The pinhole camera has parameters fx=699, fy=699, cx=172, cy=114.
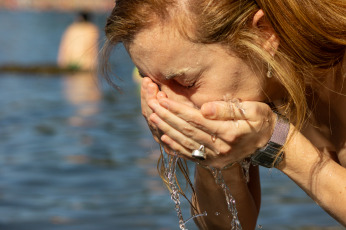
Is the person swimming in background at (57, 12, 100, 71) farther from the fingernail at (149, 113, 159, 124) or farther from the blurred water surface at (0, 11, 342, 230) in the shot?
the fingernail at (149, 113, 159, 124)

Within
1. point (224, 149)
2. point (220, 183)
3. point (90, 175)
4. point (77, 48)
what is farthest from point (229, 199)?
point (77, 48)

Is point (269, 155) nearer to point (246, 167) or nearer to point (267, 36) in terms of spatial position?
point (246, 167)

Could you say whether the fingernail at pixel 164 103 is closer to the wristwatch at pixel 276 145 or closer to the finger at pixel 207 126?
the finger at pixel 207 126

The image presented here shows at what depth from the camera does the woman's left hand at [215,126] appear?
223cm

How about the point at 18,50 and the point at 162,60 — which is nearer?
the point at 162,60

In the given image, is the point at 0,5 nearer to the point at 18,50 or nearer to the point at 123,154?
the point at 18,50

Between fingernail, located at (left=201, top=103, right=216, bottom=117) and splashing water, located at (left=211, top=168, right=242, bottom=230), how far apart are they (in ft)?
1.60

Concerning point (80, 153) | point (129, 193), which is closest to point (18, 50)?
point (80, 153)

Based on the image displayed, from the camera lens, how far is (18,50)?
20094 mm

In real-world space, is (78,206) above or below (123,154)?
below

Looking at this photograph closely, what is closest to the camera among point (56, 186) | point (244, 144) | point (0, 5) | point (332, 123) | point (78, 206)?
point (244, 144)

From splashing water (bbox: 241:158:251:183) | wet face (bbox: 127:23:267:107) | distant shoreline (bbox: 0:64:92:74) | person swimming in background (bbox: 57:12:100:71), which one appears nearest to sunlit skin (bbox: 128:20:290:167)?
wet face (bbox: 127:23:267:107)

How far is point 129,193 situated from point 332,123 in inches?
123

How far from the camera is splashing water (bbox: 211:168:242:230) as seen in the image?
2.71 m
